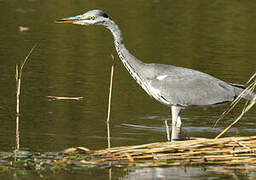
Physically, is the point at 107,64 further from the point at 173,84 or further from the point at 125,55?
the point at 173,84

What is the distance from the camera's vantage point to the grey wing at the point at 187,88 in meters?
11.9

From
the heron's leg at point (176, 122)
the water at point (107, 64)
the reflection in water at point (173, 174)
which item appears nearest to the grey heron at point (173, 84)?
the heron's leg at point (176, 122)

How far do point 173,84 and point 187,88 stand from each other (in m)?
0.27

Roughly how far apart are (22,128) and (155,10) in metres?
13.8

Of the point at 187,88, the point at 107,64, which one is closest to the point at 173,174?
the point at 187,88

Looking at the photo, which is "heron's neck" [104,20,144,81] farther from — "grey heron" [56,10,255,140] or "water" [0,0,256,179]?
"water" [0,0,256,179]

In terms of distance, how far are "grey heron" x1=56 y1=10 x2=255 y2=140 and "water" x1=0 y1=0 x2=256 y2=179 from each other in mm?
404

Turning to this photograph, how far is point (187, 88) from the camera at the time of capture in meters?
12.1

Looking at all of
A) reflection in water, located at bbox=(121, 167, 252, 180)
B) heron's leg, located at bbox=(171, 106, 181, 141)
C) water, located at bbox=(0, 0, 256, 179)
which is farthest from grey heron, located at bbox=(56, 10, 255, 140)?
reflection in water, located at bbox=(121, 167, 252, 180)

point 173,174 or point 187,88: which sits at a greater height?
point 187,88

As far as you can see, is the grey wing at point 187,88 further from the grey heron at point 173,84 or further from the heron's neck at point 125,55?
the heron's neck at point 125,55

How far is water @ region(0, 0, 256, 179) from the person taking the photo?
1087 centimetres

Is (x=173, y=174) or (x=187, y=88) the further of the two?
(x=187, y=88)

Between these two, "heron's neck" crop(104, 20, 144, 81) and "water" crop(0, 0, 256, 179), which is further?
"heron's neck" crop(104, 20, 144, 81)
